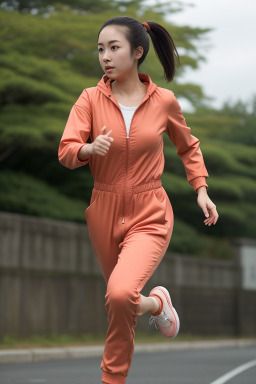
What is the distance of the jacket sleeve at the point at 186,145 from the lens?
5141mm

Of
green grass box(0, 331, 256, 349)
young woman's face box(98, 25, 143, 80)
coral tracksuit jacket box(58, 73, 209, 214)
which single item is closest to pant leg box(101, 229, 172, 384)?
coral tracksuit jacket box(58, 73, 209, 214)

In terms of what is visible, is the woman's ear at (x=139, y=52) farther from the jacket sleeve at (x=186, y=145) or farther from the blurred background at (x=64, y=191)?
the blurred background at (x=64, y=191)

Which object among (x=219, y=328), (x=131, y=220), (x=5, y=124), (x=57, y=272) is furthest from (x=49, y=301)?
(x=131, y=220)

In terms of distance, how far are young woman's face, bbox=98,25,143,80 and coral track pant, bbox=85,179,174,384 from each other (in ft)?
2.10

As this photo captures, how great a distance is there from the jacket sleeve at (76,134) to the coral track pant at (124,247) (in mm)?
332

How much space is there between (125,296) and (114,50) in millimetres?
1360

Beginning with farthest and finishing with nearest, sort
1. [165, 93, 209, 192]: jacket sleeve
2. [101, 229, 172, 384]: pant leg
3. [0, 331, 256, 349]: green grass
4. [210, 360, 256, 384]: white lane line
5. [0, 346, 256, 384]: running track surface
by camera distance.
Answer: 1. [0, 331, 256, 349]: green grass
2. [0, 346, 256, 384]: running track surface
3. [210, 360, 256, 384]: white lane line
4. [165, 93, 209, 192]: jacket sleeve
5. [101, 229, 172, 384]: pant leg

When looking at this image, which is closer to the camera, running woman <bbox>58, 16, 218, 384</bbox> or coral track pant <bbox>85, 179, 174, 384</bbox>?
coral track pant <bbox>85, 179, 174, 384</bbox>

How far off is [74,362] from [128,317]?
23.2 ft

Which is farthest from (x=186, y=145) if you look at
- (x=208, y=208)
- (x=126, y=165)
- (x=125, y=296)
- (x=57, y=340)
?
(x=57, y=340)

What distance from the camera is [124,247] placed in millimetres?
4707

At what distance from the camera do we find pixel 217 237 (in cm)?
2648

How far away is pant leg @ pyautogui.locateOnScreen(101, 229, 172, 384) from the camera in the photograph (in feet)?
14.7

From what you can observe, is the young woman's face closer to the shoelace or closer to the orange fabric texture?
A: the orange fabric texture
